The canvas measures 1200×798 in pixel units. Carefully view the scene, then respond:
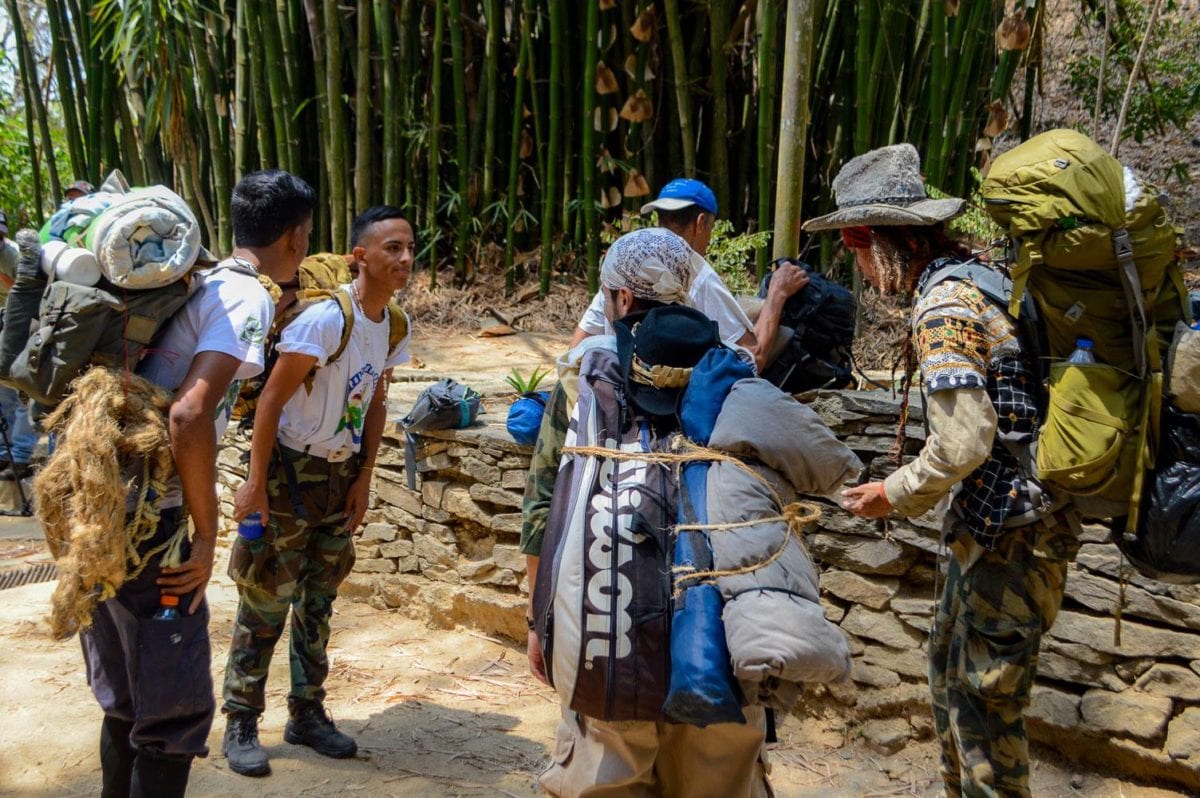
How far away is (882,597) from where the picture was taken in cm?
352

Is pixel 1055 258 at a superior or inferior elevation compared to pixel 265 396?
superior

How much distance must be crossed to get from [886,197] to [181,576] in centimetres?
189

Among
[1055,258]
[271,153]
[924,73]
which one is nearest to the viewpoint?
[1055,258]

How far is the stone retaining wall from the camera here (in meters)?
3.04

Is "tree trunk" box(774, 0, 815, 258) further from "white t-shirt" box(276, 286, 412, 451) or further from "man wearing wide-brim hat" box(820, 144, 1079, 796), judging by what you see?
"white t-shirt" box(276, 286, 412, 451)

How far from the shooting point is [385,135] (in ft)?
24.2

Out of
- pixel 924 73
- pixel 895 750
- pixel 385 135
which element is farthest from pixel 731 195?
pixel 895 750

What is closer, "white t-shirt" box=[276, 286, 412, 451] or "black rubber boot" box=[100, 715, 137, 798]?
"black rubber boot" box=[100, 715, 137, 798]

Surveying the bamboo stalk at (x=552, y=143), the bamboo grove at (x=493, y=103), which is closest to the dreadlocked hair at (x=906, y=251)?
the bamboo grove at (x=493, y=103)

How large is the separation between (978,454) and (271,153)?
260 inches

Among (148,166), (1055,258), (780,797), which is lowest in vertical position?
(780,797)

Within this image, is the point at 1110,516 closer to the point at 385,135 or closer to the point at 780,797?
the point at 780,797

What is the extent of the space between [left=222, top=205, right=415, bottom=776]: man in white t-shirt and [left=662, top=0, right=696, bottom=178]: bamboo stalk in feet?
12.1

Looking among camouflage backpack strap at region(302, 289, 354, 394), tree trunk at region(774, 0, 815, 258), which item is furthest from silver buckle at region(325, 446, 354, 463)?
tree trunk at region(774, 0, 815, 258)
